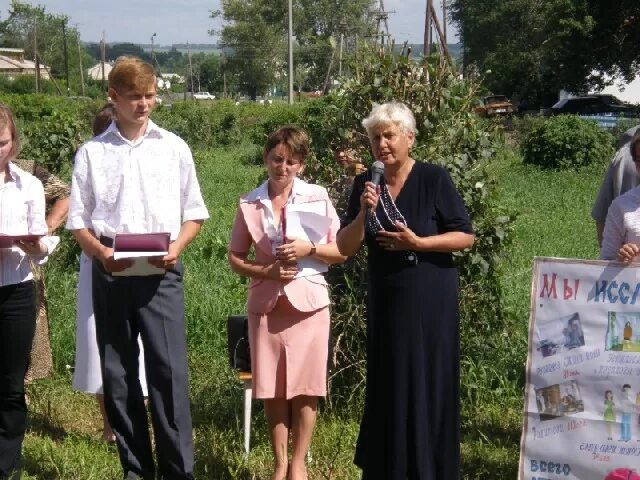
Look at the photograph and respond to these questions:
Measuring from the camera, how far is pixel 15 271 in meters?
4.39

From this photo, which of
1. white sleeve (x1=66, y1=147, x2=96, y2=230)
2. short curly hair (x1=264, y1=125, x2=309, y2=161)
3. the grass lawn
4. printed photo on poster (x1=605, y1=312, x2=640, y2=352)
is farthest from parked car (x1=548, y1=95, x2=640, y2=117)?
white sleeve (x1=66, y1=147, x2=96, y2=230)

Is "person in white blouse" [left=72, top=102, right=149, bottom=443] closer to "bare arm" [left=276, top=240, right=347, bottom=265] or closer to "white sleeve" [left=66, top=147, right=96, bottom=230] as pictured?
"white sleeve" [left=66, top=147, right=96, bottom=230]

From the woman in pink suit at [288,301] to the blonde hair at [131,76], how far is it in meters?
0.70

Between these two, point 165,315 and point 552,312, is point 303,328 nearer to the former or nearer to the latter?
point 165,315

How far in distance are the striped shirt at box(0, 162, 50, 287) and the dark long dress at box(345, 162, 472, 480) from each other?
153 centimetres

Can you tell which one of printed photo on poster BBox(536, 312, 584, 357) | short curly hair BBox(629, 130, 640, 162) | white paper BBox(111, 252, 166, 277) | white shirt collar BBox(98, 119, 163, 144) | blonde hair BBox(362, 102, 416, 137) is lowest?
printed photo on poster BBox(536, 312, 584, 357)

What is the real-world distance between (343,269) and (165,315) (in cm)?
159

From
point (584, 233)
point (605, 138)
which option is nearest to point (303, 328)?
point (584, 233)

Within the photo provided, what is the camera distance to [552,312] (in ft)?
13.5

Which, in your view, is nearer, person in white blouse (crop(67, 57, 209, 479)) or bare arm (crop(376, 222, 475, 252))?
bare arm (crop(376, 222, 475, 252))

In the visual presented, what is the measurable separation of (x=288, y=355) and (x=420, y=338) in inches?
29.0

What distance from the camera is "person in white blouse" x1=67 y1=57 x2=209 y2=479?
4.15m

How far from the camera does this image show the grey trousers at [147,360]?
422 cm

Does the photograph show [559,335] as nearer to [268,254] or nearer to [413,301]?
[413,301]
